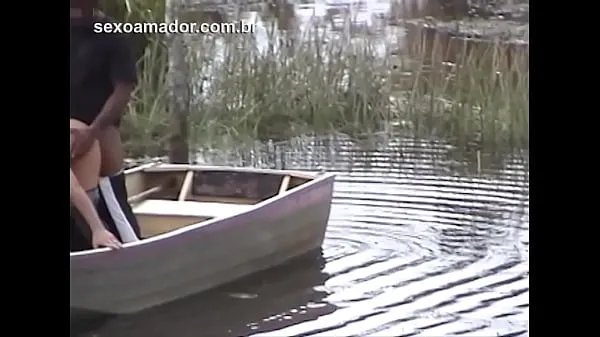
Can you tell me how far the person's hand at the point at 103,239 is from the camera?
4.49ft

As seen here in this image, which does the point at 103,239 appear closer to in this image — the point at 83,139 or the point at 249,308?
the point at 83,139

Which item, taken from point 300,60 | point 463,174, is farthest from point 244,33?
point 463,174

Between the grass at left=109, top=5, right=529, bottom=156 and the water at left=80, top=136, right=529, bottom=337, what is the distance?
1.7 inches

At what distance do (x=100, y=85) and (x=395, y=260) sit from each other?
0.60 m

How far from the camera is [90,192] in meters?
1.37

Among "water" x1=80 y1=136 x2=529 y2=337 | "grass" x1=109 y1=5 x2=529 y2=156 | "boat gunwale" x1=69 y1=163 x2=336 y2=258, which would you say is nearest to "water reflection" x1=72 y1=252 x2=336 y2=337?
"water" x1=80 y1=136 x2=529 y2=337

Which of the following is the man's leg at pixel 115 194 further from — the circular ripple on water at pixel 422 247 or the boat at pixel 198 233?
the circular ripple on water at pixel 422 247

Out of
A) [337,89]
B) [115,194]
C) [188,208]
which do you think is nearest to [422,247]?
[337,89]

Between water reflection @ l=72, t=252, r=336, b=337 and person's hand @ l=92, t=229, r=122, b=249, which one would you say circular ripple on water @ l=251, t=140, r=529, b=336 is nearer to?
water reflection @ l=72, t=252, r=336, b=337

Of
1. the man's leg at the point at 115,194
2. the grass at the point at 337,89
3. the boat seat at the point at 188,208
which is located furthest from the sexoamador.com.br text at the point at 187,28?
the boat seat at the point at 188,208

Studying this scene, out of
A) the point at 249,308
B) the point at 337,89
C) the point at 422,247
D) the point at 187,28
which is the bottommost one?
the point at 249,308

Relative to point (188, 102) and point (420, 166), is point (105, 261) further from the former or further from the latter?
point (420, 166)

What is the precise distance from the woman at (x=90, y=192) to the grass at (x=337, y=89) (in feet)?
0.29
